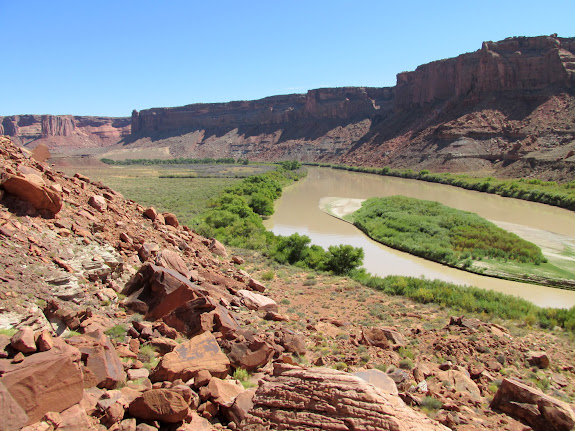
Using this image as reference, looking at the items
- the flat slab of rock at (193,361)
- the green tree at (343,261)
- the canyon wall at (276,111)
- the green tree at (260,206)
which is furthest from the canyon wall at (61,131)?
the flat slab of rock at (193,361)

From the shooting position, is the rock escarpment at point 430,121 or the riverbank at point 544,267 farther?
the rock escarpment at point 430,121

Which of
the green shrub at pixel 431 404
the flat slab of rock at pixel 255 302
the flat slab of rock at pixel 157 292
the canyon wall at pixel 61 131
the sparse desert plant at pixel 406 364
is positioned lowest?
the sparse desert plant at pixel 406 364

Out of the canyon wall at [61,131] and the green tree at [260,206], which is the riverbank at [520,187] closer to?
the green tree at [260,206]

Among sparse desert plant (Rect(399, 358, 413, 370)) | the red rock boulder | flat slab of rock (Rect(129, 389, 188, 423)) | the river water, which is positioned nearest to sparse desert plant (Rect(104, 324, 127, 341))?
flat slab of rock (Rect(129, 389, 188, 423))

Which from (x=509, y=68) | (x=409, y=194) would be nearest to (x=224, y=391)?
(x=409, y=194)

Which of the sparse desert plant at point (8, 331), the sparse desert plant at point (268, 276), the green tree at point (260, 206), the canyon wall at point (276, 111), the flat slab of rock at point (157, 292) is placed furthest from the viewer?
the canyon wall at point (276, 111)

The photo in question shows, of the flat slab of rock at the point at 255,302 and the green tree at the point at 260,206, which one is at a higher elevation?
the flat slab of rock at the point at 255,302

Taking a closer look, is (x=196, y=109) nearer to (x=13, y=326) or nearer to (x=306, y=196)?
(x=306, y=196)
